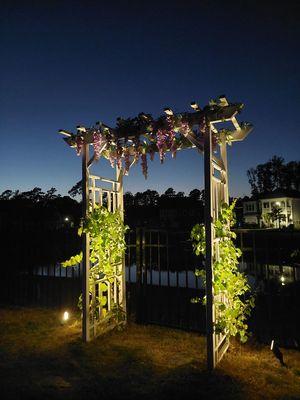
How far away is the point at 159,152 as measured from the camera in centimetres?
482

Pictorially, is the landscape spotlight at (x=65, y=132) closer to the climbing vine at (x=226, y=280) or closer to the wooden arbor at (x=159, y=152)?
the wooden arbor at (x=159, y=152)

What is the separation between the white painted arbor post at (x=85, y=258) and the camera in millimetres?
4930

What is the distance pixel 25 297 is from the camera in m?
7.63

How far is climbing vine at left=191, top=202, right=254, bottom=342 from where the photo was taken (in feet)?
13.5

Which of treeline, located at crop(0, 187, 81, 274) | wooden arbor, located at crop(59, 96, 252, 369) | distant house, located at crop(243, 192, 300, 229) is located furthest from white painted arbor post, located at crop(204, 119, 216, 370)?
distant house, located at crop(243, 192, 300, 229)

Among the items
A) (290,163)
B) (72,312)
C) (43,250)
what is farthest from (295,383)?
(290,163)

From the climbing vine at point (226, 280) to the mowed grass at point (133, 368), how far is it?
53 centimetres

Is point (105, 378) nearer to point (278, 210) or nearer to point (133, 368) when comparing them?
point (133, 368)

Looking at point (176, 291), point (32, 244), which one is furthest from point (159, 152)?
point (32, 244)

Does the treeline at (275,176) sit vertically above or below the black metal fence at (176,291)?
above

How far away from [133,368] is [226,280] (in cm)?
171

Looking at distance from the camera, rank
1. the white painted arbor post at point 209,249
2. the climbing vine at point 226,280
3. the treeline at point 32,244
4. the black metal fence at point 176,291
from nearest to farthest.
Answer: the white painted arbor post at point 209,249 < the climbing vine at point 226,280 < the black metal fence at point 176,291 < the treeline at point 32,244

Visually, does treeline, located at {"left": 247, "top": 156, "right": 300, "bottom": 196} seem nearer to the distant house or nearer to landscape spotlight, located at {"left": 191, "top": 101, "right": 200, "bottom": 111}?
the distant house

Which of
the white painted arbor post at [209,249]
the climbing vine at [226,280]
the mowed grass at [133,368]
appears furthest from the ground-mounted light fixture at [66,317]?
the white painted arbor post at [209,249]
